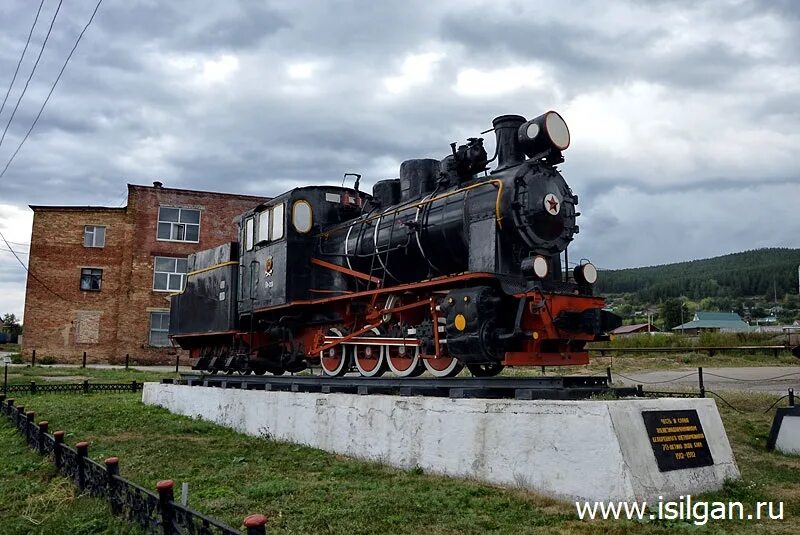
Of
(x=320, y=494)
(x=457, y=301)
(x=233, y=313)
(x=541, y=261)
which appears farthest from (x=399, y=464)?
(x=233, y=313)

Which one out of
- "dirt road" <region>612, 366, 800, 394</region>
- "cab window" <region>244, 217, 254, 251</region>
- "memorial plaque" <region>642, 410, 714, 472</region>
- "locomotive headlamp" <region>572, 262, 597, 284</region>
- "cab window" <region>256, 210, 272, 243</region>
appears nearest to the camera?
"memorial plaque" <region>642, 410, 714, 472</region>

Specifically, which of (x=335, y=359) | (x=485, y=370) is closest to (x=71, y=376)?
(x=335, y=359)

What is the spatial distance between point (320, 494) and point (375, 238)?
508 cm

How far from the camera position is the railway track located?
7197 millimetres

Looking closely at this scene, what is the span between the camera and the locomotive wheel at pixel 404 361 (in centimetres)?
985

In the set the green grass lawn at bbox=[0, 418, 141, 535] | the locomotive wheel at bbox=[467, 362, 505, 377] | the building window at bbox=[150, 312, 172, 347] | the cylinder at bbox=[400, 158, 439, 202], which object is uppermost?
the cylinder at bbox=[400, 158, 439, 202]

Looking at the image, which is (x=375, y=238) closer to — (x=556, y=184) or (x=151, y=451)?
(x=556, y=184)

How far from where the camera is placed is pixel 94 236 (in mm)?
32625

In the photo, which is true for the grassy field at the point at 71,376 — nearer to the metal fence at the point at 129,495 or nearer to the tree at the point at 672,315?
the metal fence at the point at 129,495

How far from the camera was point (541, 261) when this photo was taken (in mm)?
8359

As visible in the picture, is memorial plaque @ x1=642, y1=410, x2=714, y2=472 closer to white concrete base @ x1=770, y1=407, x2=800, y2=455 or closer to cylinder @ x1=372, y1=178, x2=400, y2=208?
white concrete base @ x1=770, y1=407, x2=800, y2=455

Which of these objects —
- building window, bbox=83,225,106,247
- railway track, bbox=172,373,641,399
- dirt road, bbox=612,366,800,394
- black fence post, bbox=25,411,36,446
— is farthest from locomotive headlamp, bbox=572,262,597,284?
building window, bbox=83,225,106,247

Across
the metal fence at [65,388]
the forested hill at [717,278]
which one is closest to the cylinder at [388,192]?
the metal fence at [65,388]

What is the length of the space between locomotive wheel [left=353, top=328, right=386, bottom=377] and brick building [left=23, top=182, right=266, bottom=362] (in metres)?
23.3
